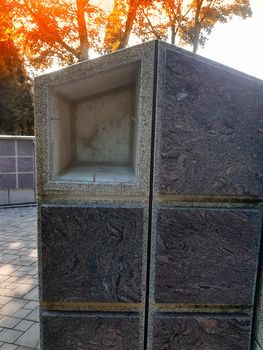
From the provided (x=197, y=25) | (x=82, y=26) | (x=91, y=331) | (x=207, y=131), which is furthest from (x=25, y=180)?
(x=197, y=25)

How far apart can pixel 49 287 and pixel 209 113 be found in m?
1.27

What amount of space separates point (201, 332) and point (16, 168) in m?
7.15

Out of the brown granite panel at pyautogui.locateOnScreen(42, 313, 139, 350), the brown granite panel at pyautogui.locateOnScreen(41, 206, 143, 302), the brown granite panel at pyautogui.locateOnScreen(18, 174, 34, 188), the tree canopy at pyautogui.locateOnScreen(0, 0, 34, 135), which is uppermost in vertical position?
the tree canopy at pyautogui.locateOnScreen(0, 0, 34, 135)

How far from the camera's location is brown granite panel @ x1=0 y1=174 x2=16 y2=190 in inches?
310

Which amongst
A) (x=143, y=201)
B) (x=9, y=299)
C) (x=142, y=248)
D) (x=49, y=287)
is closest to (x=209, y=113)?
(x=143, y=201)

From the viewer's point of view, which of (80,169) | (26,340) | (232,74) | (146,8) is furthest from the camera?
(146,8)

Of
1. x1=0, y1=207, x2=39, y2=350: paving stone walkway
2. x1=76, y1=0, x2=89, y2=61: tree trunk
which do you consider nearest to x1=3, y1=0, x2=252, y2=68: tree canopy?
x1=76, y1=0, x2=89, y2=61: tree trunk

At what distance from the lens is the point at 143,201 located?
1.63 metres

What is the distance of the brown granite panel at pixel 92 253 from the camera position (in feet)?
5.34

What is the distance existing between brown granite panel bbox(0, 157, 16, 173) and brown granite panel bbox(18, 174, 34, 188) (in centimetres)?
25

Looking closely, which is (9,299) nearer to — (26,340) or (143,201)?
(26,340)

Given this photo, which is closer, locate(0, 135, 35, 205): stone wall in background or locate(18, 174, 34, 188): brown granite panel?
locate(0, 135, 35, 205): stone wall in background

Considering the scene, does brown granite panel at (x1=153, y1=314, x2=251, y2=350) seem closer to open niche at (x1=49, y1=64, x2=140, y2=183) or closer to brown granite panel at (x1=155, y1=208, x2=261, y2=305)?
brown granite panel at (x1=155, y1=208, x2=261, y2=305)

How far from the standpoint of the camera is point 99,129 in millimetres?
1886
